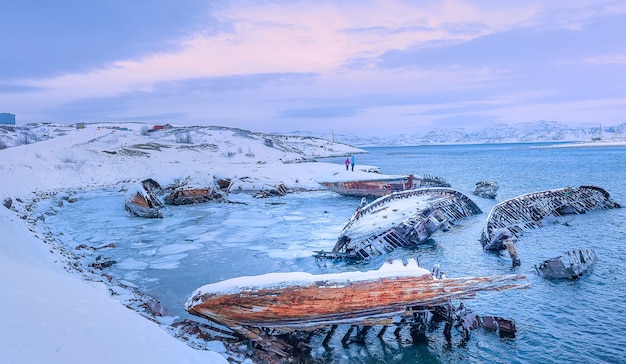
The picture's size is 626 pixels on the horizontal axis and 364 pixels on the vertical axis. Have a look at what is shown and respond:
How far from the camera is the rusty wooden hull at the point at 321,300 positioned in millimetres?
9258

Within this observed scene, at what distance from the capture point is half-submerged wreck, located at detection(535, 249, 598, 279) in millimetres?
14492

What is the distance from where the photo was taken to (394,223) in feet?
67.1

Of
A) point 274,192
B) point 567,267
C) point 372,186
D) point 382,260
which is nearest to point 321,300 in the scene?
point 382,260

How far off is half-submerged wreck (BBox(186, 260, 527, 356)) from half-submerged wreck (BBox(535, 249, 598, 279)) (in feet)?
19.6

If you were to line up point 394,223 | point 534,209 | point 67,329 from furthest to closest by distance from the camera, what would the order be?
point 534,209 → point 394,223 → point 67,329

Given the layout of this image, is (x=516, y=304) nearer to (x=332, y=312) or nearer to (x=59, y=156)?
(x=332, y=312)

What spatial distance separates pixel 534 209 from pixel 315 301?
22.1m

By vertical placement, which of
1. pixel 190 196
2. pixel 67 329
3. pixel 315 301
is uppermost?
pixel 67 329

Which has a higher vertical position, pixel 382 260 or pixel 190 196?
pixel 190 196

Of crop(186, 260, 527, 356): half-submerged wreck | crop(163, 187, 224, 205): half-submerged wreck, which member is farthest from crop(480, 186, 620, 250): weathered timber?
crop(163, 187, 224, 205): half-submerged wreck

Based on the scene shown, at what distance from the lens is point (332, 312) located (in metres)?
9.30

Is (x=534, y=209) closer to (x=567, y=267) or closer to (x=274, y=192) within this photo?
(x=567, y=267)

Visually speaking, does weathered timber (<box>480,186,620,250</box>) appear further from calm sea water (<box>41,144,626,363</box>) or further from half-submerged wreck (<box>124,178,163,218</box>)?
half-submerged wreck (<box>124,178,163,218</box>)

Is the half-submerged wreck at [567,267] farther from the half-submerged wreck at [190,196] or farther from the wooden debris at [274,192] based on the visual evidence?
the half-submerged wreck at [190,196]
